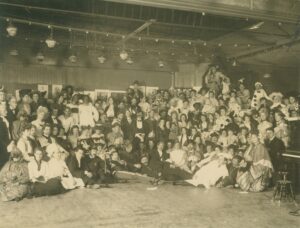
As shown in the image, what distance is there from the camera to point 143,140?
9.95 meters

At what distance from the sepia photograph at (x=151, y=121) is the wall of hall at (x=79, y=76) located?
36 mm

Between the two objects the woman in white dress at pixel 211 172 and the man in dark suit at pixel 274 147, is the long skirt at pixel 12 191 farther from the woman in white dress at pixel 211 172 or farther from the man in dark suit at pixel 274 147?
the man in dark suit at pixel 274 147

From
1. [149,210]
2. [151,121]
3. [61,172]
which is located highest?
[151,121]

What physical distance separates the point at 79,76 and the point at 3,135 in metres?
→ 4.82

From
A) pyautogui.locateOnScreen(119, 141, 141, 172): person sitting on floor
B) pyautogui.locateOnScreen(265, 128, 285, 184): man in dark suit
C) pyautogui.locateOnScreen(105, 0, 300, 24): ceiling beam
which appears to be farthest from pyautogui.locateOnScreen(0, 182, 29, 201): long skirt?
pyautogui.locateOnScreen(265, 128, 285, 184): man in dark suit

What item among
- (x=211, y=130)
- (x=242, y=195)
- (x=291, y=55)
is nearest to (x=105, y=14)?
(x=211, y=130)

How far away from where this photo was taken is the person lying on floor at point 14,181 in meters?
6.75

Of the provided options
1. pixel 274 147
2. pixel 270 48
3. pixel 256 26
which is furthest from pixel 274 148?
pixel 270 48

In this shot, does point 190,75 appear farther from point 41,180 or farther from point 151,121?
point 41,180

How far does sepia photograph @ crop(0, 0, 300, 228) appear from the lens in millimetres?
6371

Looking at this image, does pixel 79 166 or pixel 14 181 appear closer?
pixel 14 181

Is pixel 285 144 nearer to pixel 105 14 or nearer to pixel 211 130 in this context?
pixel 211 130

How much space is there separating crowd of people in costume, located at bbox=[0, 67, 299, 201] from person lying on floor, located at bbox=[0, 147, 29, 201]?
0.06 ft

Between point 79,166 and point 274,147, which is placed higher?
point 274,147
